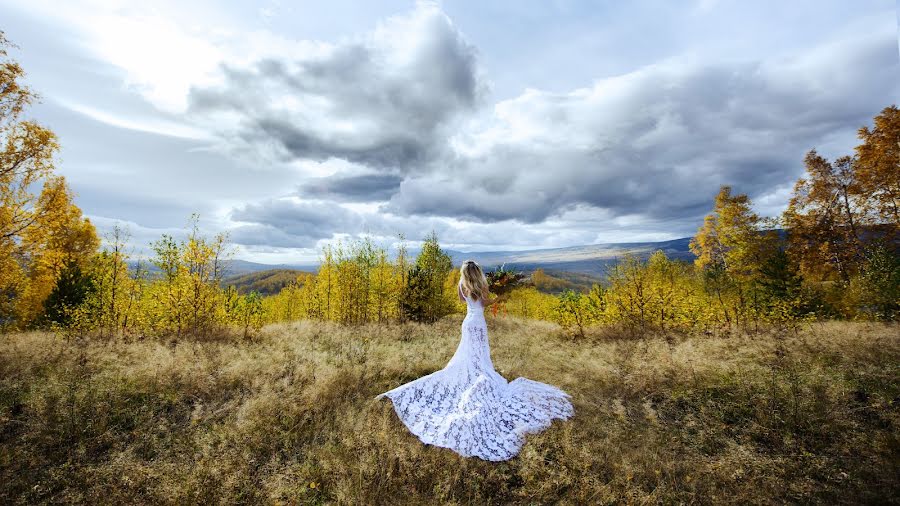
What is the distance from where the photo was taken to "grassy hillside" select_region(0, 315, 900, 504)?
5.82 meters

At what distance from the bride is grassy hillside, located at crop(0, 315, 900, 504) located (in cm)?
27

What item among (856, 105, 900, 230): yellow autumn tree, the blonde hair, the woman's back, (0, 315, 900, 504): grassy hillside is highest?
(856, 105, 900, 230): yellow autumn tree

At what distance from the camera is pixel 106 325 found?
744 inches

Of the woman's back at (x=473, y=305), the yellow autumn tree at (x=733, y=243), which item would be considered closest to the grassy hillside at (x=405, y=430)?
the woman's back at (x=473, y=305)

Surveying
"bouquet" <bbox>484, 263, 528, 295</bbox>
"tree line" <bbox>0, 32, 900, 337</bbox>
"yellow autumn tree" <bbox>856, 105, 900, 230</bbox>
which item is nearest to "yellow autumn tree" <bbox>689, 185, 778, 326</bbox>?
"tree line" <bbox>0, 32, 900, 337</bbox>

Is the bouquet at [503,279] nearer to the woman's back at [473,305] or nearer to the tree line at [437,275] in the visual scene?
the tree line at [437,275]

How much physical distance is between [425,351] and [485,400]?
24.3 ft

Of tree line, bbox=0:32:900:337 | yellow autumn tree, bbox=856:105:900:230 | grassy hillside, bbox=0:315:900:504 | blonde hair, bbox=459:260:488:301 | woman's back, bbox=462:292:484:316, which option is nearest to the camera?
grassy hillside, bbox=0:315:900:504

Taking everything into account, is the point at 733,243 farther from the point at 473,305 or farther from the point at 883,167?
the point at 473,305

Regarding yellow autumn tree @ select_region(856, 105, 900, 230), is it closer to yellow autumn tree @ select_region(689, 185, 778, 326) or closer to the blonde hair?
yellow autumn tree @ select_region(689, 185, 778, 326)

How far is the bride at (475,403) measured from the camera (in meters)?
7.00

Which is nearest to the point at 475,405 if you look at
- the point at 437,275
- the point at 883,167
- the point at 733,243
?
the point at 437,275

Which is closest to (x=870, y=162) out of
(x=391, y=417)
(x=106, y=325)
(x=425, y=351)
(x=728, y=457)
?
(x=728, y=457)

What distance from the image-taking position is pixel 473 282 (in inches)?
339
